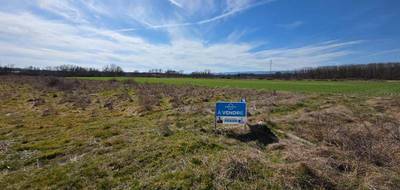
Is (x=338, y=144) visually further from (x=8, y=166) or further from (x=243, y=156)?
(x=8, y=166)

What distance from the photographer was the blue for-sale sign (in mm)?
7355

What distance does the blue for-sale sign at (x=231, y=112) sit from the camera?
7.36m

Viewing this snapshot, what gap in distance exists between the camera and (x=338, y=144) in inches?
264

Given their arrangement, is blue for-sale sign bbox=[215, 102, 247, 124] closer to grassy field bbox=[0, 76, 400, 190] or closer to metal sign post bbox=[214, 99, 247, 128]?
metal sign post bbox=[214, 99, 247, 128]

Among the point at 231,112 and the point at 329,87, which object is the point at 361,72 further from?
the point at 231,112

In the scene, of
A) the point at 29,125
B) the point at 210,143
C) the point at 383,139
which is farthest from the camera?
the point at 29,125

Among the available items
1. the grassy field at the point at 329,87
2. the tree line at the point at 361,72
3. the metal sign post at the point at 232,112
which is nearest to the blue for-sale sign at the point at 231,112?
the metal sign post at the point at 232,112

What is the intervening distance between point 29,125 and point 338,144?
36.3ft

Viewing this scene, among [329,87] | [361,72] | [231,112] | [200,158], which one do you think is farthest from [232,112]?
[361,72]

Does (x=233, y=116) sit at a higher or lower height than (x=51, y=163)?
higher

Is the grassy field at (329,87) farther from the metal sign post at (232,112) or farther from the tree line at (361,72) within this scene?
the tree line at (361,72)

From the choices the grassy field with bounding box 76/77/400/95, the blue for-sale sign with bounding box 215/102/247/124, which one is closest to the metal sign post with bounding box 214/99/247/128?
the blue for-sale sign with bounding box 215/102/247/124

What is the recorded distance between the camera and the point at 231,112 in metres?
7.41

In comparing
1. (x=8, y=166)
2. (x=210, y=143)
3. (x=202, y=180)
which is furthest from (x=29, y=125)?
(x=202, y=180)
